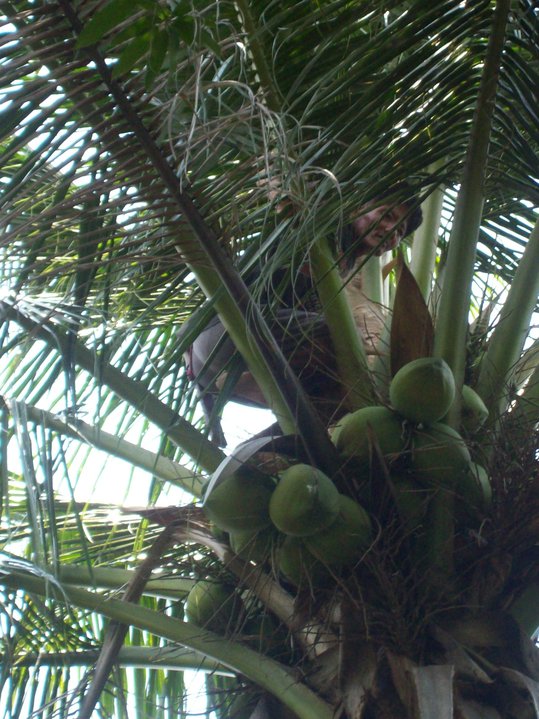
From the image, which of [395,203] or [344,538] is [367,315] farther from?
[344,538]

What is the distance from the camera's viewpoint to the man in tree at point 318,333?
6.13 ft

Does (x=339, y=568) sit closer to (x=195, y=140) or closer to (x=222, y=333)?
(x=222, y=333)

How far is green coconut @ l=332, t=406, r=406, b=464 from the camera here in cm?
163

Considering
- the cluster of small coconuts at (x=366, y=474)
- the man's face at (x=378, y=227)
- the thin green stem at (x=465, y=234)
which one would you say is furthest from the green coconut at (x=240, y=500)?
the man's face at (x=378, y=227)

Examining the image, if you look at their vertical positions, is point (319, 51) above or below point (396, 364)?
above

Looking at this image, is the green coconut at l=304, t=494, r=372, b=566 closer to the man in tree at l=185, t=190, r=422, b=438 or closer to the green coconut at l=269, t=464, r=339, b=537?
the green coconut at l=269, t=464, r=339, b=537

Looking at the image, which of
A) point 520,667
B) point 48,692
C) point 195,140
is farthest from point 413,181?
point 48,692

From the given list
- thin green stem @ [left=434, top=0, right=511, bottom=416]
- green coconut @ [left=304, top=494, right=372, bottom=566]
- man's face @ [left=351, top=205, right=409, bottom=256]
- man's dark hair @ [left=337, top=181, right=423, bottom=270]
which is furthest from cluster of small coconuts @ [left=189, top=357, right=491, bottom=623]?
man's face @ [left=351, top=205, right=409, bottom=256]

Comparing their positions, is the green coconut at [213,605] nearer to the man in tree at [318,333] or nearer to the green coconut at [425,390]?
the man in tree at [318,333]

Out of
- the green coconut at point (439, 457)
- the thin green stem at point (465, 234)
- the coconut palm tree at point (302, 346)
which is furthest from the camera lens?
the thin green stem at point (465, 234)

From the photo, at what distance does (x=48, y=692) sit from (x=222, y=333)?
3.17 feet

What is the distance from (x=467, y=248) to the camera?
1.75m

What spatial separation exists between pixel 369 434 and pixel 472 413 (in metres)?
0.25

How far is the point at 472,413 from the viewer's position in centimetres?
176
